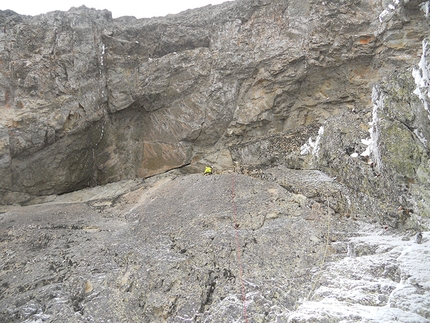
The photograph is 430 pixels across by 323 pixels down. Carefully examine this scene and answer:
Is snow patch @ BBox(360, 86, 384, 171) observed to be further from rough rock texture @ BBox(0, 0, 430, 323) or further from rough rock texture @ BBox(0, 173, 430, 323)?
rough rock texture @ BBox(0, 173, 430, 323)

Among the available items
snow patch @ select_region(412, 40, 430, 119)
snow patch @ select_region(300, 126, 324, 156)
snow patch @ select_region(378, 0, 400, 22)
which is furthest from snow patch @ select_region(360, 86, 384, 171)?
snow patch @ select_region(378, 0, 400, 22)

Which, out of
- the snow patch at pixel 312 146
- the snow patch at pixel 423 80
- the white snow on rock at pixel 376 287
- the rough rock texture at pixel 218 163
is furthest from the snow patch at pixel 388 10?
the white snow on rock at pixel 376 287

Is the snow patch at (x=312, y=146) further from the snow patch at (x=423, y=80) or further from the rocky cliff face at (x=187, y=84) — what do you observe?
the snow patch at (x=423, y=80)

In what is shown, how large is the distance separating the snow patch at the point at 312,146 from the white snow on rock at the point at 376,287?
362 centimetres

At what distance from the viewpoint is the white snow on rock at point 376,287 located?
3.99 metres

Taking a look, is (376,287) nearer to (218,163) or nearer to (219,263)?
(219,263)

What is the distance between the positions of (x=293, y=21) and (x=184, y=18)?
3.30 meters

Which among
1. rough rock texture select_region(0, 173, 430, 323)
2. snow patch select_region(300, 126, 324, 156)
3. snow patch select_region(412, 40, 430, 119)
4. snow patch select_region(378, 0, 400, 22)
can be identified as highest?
snow patch select_region(378, 0, 400, 22)

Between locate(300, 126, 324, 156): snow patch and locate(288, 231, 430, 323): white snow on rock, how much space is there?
3619mm

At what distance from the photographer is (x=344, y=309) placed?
13.7ft

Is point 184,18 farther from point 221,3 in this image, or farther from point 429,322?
point 429,322

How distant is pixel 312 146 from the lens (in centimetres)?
884

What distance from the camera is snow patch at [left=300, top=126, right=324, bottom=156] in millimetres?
8523

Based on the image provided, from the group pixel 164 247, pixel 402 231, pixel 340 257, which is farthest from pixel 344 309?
pixel 164 247
